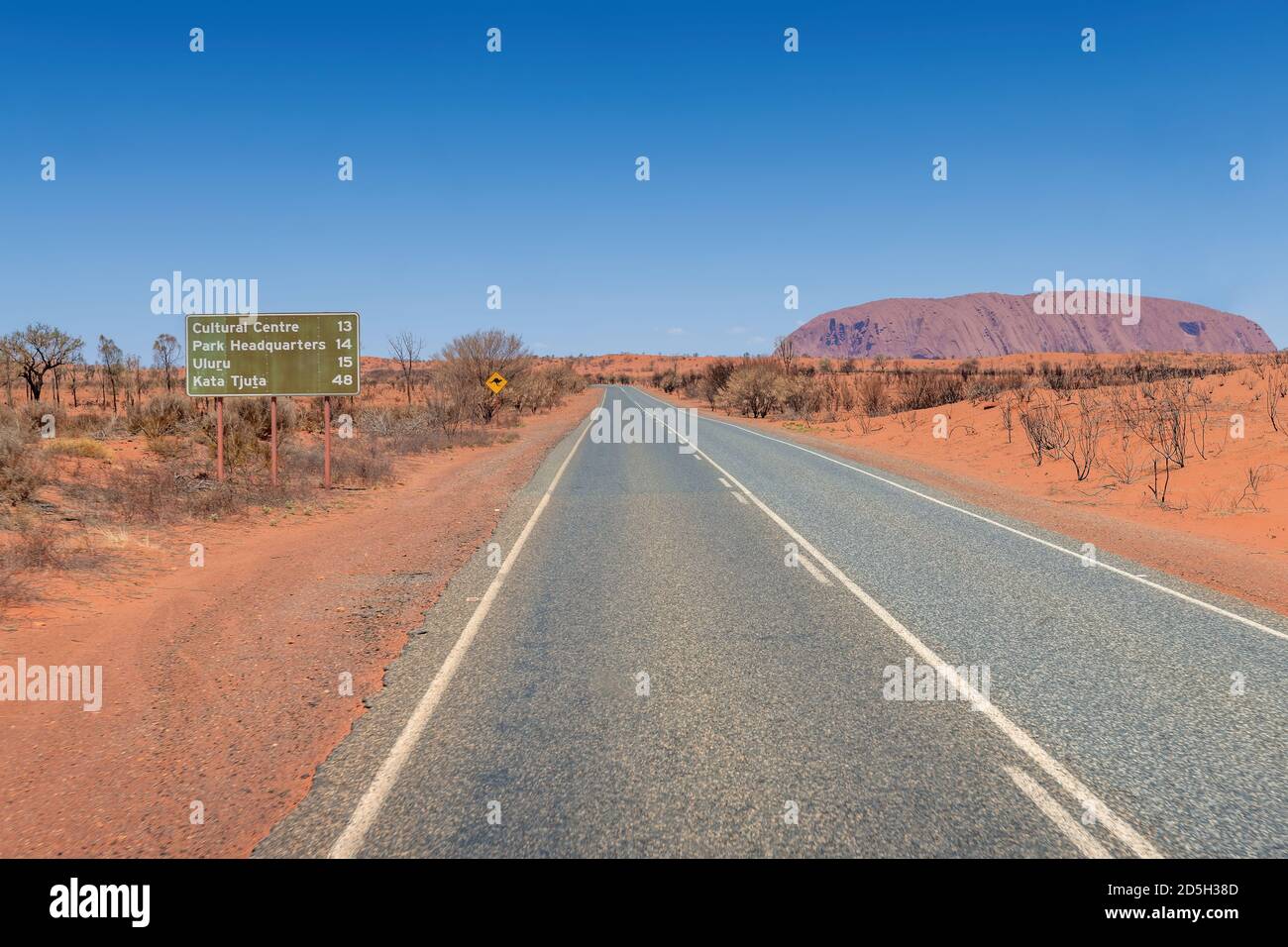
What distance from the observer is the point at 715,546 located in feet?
33.6

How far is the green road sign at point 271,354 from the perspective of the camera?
51.3 ft

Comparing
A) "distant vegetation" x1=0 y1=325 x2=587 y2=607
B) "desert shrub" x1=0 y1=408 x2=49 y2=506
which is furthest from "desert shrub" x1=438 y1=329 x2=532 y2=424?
"desert shrub" x1=0 y1=408 x2=49 y2=506

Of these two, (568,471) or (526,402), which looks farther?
(526,402)

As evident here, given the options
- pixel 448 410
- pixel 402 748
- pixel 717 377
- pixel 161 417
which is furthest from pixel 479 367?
pixel 402 748

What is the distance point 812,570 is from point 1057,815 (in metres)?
5.22

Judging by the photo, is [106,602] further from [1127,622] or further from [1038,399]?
[1038,399]

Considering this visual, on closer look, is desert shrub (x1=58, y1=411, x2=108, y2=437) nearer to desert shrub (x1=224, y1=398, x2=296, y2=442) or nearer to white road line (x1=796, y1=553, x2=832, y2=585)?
desert shrub (x1=224, y1=398, x2=296, y2=442)

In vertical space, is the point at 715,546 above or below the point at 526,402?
below

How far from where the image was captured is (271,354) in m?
16.0

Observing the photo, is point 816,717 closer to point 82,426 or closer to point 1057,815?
point 1057,815

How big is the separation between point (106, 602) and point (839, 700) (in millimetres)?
7086

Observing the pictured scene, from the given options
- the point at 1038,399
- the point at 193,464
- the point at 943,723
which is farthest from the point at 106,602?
the point at 1038,399

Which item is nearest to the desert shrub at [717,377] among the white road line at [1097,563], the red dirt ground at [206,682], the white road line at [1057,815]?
the white road line at [1097,563]

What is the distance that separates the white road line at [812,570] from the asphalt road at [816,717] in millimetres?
56
